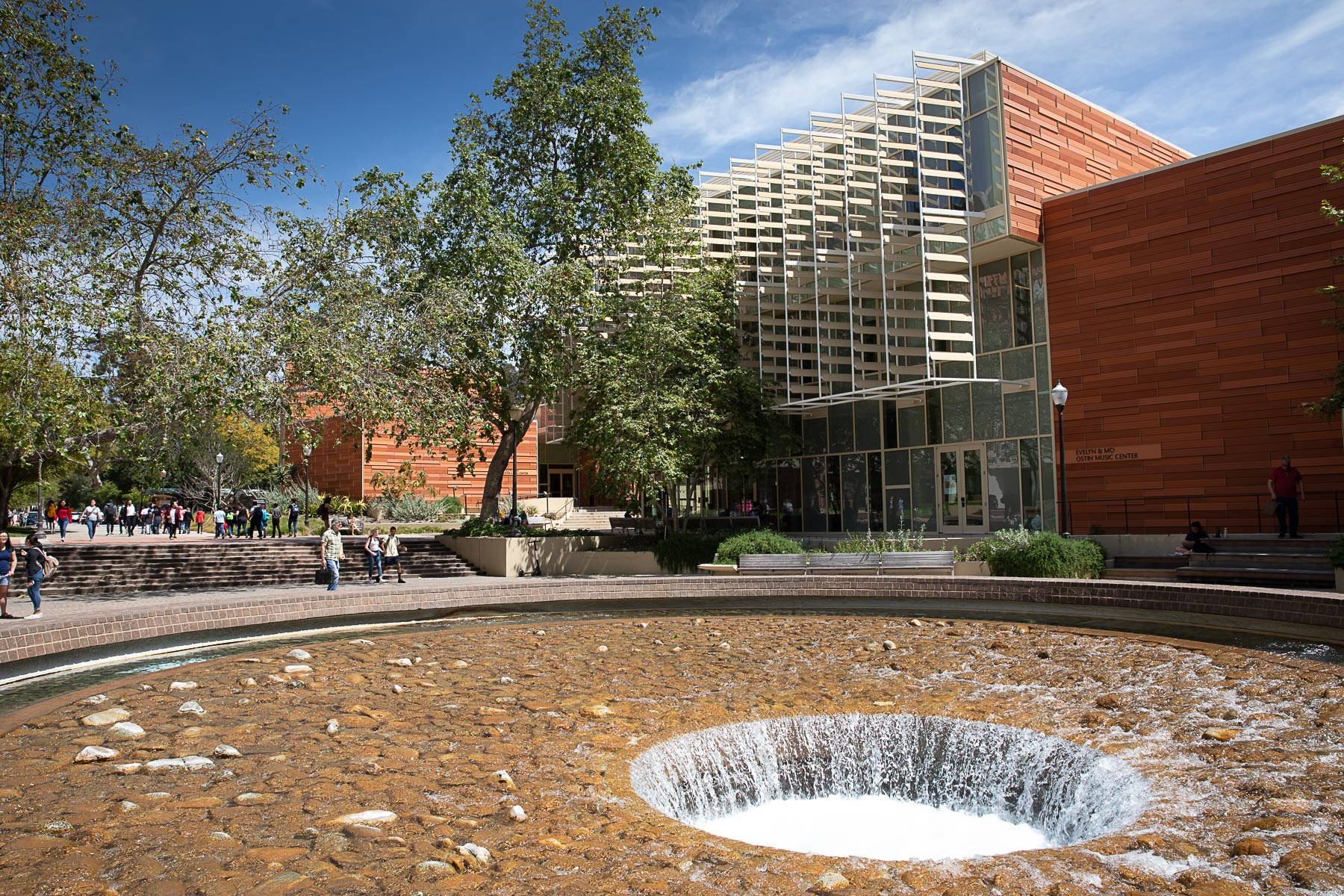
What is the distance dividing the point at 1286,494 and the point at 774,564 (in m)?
10.0

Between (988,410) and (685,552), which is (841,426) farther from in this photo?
(685,552)

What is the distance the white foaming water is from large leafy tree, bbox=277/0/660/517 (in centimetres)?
1523

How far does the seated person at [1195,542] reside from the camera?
17.2 m

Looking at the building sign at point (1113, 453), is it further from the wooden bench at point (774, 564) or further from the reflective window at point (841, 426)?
the wooden bench at point (774, 564)

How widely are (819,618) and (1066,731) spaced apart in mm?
6000

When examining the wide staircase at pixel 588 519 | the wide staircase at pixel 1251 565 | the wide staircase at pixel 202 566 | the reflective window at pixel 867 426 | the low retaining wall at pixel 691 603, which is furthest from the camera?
the wide staircase at pixel 588 519

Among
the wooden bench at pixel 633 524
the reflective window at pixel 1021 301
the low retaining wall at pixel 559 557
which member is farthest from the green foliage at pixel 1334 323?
the wooden bench at pixel 633 524

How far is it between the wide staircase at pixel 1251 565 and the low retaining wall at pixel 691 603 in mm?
5145

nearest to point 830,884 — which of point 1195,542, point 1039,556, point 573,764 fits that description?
point 573,764

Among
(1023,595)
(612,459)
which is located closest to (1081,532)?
(1023,595)

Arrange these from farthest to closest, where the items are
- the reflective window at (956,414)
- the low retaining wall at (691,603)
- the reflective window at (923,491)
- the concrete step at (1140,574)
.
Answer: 1. the reflective window at (923,491)
2. the reflective window at (956,414)
3. the concrete step at (1140,574)
4. the low retaining wall at (691,603)

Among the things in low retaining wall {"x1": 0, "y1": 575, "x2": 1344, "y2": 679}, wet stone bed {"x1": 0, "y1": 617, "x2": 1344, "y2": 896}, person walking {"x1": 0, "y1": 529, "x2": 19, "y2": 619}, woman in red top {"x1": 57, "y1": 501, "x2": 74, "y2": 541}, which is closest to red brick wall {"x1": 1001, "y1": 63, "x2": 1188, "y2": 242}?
low retaining wall {"x1": 0, "y1": 575, "x2": 1344, "y2": 679}

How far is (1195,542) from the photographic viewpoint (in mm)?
17359

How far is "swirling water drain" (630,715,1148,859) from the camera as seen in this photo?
5.16 metres
